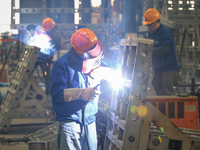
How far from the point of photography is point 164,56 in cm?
686

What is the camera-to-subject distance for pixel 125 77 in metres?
3.92

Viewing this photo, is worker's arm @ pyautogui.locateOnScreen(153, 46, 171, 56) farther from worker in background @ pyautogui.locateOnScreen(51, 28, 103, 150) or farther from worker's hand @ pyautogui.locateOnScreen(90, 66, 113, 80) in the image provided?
worker in background @ pyautogui.locateOnScreen(51, 28, 103, 150)

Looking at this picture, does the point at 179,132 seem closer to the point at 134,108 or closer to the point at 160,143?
the point at 160,143

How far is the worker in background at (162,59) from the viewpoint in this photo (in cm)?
681

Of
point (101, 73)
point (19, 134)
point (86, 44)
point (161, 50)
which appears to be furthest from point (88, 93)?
point (19, 134)

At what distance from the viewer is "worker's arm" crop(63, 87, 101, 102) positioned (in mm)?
3672

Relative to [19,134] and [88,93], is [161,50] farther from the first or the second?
[19,134]

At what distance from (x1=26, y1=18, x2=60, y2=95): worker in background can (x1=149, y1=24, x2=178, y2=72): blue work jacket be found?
3453mm

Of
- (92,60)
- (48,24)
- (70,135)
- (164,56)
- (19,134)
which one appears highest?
(48,24)

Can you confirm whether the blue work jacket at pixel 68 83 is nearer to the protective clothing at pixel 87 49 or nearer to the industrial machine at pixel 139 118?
the protective clothing at pixel 87 49

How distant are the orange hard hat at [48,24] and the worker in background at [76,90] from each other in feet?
18.9

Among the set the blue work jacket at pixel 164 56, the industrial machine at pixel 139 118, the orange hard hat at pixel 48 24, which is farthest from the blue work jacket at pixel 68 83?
the orange hard hat at pixel 48 24

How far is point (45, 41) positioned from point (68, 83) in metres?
5.70

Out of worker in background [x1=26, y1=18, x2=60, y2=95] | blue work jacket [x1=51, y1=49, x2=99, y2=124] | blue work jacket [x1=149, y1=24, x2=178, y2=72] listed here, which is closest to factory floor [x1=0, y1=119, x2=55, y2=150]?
worker in background [x1=26, y1=18, x2=60, y2=95]
